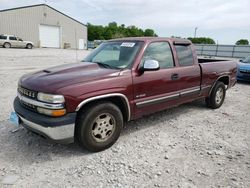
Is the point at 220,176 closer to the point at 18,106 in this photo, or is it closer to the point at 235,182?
the point at 235,182

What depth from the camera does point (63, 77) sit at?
3.23 m

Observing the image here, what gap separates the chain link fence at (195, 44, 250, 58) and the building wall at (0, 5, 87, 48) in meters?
20.6

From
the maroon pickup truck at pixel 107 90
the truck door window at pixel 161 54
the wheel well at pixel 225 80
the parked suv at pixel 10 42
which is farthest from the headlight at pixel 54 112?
the parked suv at pixel 10 42

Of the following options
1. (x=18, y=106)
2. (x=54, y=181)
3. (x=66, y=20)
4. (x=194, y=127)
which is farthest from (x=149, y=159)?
(x=66, y=20)

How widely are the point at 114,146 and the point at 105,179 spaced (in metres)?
0.89

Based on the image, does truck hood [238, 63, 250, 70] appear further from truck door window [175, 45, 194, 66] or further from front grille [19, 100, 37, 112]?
front grille [19, 100, 37, 112]

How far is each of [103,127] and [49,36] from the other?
1491 inches

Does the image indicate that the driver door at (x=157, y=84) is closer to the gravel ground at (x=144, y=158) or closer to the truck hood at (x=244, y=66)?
the gravel ground at (x=144, y=158)

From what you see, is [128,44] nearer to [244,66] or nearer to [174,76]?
[174,76]

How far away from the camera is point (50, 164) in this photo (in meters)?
3.10

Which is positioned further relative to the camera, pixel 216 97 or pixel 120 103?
pixel 216 97

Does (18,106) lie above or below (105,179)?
above

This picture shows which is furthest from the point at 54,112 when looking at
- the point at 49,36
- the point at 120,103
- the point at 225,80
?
the point at 49,36

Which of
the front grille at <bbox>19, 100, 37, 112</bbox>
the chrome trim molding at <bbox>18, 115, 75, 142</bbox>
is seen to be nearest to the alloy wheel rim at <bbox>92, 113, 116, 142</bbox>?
the chrome trim molding at <bbox>18, 115, 75, 142</bbox>
